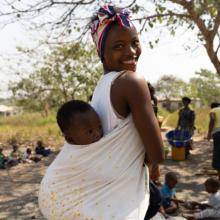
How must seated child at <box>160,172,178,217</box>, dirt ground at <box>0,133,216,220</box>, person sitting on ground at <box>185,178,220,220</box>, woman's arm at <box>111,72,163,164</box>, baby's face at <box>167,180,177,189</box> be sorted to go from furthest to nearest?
dirt ground at <box>0,133,216,220</box> → baby's face at <box>167,180,177,189</box> → seated child at <box>160,172,178,217</box> → person sitting on ground at <box>185,178,220,220</box> → woman's arm at <box>111,72,163,164</box>

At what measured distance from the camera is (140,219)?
1.24 metres

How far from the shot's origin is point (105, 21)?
1.36 metres

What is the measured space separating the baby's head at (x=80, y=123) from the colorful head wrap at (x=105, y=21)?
23cm

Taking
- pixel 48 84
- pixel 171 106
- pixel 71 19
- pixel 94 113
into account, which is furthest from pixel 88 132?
pixel 171 106

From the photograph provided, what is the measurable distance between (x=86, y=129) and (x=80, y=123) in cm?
3

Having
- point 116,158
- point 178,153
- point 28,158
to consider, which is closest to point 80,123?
point 116,158

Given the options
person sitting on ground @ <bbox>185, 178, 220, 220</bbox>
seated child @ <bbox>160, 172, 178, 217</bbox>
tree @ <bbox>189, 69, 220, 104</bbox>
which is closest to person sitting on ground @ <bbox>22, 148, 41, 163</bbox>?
seated child @ <bbox>160, 172, 178, 217</bbox>

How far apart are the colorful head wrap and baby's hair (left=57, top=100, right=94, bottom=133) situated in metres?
0.21

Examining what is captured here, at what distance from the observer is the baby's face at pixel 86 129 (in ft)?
4.19

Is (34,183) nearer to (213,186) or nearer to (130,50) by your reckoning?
(213,186)

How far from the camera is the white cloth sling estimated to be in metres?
1.24

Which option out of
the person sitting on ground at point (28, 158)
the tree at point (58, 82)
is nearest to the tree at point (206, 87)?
the tree at point (58, 82)

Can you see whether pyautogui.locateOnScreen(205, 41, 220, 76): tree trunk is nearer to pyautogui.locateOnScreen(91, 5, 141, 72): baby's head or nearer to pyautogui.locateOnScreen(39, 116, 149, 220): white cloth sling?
pyautogui.locateOnScreen(91, 5, 141, 72): baby's head

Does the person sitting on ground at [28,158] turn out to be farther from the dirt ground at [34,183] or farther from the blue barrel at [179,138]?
the blue barrel at [179,138]
